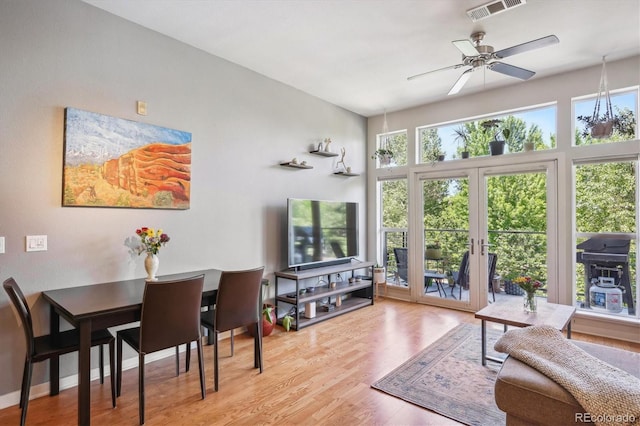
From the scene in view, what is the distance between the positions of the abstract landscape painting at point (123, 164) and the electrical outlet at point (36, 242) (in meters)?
0.31

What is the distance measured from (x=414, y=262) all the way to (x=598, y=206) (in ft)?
7.81

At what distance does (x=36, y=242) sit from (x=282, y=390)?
6.99ft

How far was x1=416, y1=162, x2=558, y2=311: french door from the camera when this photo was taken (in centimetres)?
430

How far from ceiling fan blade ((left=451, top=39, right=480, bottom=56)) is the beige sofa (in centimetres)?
237

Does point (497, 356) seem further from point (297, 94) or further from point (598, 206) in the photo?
point (297, 94)

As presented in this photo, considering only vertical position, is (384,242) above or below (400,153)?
below

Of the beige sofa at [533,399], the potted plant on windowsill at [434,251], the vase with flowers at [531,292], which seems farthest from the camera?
the potted plant on windowsill at [434,251]

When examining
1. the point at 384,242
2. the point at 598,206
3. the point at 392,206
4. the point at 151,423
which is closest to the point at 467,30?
the point at 598,206

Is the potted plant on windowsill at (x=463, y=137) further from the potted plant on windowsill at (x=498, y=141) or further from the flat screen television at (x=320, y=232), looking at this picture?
the flat screen television at (x=320, y=232)

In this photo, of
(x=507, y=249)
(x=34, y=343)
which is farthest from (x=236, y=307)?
(x=507, y=249)

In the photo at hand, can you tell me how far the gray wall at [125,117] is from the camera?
8.07 feet

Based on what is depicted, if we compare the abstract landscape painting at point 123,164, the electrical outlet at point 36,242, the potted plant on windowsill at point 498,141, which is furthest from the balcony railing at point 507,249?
the electrical outlet at point 36,242

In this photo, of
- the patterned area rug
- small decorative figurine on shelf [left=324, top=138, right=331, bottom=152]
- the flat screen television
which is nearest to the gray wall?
the flat screen television

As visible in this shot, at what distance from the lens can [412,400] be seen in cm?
246
